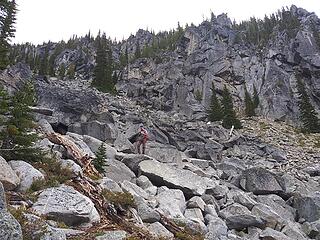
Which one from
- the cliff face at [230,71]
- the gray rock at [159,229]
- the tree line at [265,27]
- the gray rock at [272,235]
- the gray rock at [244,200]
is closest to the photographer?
the gray rock at [159,229]

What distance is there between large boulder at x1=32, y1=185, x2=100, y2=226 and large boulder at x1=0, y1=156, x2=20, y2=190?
993 millimetres

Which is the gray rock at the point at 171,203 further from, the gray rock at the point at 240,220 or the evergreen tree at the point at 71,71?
the evergreen tree at the point at 71,71

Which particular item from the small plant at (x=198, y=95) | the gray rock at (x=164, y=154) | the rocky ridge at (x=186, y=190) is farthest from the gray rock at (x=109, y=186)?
Answer: the small plant at (x=198, y=95)

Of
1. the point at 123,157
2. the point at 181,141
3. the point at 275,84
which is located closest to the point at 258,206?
the point at 123,157

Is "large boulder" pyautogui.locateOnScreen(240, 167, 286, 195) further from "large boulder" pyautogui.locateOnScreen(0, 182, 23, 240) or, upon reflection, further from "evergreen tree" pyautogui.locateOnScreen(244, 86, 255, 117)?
"evergreen tree" pyautogui.locateOnScreen(244, 86, 255, 117)

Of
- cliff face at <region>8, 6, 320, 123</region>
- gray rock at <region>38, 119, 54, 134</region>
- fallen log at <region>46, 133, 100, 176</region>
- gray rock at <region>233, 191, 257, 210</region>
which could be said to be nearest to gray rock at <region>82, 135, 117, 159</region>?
gray rock at <region>38, 119, 54, 134</region>

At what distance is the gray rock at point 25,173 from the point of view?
12955 millimetres

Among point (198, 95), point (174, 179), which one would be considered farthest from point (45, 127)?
point (198, 95)

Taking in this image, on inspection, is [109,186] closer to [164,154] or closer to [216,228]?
[216,228]

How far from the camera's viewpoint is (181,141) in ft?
122

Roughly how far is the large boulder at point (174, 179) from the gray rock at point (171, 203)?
106 cm

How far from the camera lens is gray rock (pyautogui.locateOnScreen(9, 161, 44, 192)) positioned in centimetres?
1295

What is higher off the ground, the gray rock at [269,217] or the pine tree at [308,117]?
the pine tree at [308,117]

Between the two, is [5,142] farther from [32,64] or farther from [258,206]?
[32,64]
